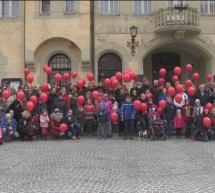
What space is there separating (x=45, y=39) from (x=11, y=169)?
13282 millimetres

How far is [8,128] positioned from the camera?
46.9 ft

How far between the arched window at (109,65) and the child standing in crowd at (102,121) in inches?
318

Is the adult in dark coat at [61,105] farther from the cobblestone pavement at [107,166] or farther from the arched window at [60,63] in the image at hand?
the arched window at [60,63]

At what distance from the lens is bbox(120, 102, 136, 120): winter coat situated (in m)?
14.7

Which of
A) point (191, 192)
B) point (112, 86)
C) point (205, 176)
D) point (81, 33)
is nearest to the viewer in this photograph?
point (191, 192)

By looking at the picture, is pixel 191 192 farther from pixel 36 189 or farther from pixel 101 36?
pixel 101 36

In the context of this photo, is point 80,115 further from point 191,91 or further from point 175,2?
point 175,2

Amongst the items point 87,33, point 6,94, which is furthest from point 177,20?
point 6,94

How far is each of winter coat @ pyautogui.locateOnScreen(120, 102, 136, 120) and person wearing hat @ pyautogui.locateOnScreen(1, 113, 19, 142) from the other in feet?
12.2

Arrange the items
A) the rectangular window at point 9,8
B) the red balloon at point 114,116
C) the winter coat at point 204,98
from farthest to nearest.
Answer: the rectangular window at point 9,8 → the winter coat at point 204,98 → the red balloon at point 114,116

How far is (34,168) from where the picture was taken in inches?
383

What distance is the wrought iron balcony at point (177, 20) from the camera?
21.3 m

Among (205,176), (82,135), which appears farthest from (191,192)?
(82,135)

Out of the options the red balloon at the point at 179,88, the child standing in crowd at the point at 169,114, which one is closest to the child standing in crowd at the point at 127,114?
the child standing in crowd at the point at 169,114
